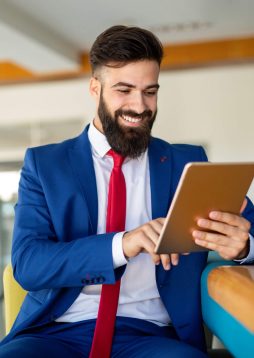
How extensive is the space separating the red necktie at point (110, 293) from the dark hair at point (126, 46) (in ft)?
1.23

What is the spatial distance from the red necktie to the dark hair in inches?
14.7

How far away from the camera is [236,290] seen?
110 centimetres

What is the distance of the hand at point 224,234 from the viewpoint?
1.24 m

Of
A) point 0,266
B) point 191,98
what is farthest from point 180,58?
point 0,266

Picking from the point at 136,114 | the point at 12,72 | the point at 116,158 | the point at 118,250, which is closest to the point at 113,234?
the point at 118,250

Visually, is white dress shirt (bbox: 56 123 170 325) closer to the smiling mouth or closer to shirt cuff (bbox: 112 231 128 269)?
the smiling mouth

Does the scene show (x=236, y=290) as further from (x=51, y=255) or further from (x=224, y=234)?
(x=51, y=255)

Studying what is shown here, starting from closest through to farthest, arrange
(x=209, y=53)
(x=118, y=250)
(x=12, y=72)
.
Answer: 1. (x=118, y=250)
2. (x=209, y=53)
3. (x=12, y=72)

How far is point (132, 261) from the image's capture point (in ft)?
5.35

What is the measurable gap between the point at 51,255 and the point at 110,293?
0.22m

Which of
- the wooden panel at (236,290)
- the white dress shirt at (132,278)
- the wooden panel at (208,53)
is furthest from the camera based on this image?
the wooden panel at (208,53)

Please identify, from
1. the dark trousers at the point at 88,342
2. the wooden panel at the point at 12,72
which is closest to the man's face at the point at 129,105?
the dark trousers at the point at 88,342

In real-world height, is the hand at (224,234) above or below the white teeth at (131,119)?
below

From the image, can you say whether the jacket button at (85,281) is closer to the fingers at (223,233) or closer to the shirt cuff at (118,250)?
the shirt cuff at (118,250)
